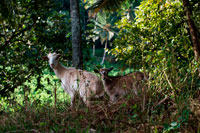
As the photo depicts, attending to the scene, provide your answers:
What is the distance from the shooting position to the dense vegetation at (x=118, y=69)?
385 cm

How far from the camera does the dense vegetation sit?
3.85 metres

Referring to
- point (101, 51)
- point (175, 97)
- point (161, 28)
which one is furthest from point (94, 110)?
point (101, 51)

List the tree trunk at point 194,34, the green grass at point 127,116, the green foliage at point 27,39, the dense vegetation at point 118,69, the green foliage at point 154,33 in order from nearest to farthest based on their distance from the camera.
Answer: the green grass at point 127,116 → the dense vegetation at point 118,69 → the tree trunk at point 194,34 → the green foliage at point 154,33 → the green foliage at point 27,39

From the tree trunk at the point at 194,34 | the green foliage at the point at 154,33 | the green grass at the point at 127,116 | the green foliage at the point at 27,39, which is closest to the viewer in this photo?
the green grass at the point at 127,116

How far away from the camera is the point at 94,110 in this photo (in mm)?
4465

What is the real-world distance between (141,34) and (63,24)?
9.72 feet

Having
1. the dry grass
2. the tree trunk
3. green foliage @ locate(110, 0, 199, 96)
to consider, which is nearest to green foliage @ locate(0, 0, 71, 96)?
green foliage @ locate(110, 0, 199, 96)

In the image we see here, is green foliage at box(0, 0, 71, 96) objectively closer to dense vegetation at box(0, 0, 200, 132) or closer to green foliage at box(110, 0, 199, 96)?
dense vegetation at box(0, 0, 200, 132)

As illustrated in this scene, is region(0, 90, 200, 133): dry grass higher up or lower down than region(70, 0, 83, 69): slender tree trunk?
lower down

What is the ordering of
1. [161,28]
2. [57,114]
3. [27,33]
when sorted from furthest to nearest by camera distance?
1. [27,33]
2. [161,28]
3. [57,114]

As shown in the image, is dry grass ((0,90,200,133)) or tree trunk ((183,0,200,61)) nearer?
dry grass ((0,90,200,133))

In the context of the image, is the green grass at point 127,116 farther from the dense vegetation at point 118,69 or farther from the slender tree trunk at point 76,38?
the slender tree trunk at point 76,38

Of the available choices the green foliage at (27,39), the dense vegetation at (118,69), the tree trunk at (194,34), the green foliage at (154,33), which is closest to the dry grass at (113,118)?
the dense vegetation at (118,69)

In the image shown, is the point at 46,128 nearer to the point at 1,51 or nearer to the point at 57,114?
the point at 57,114
